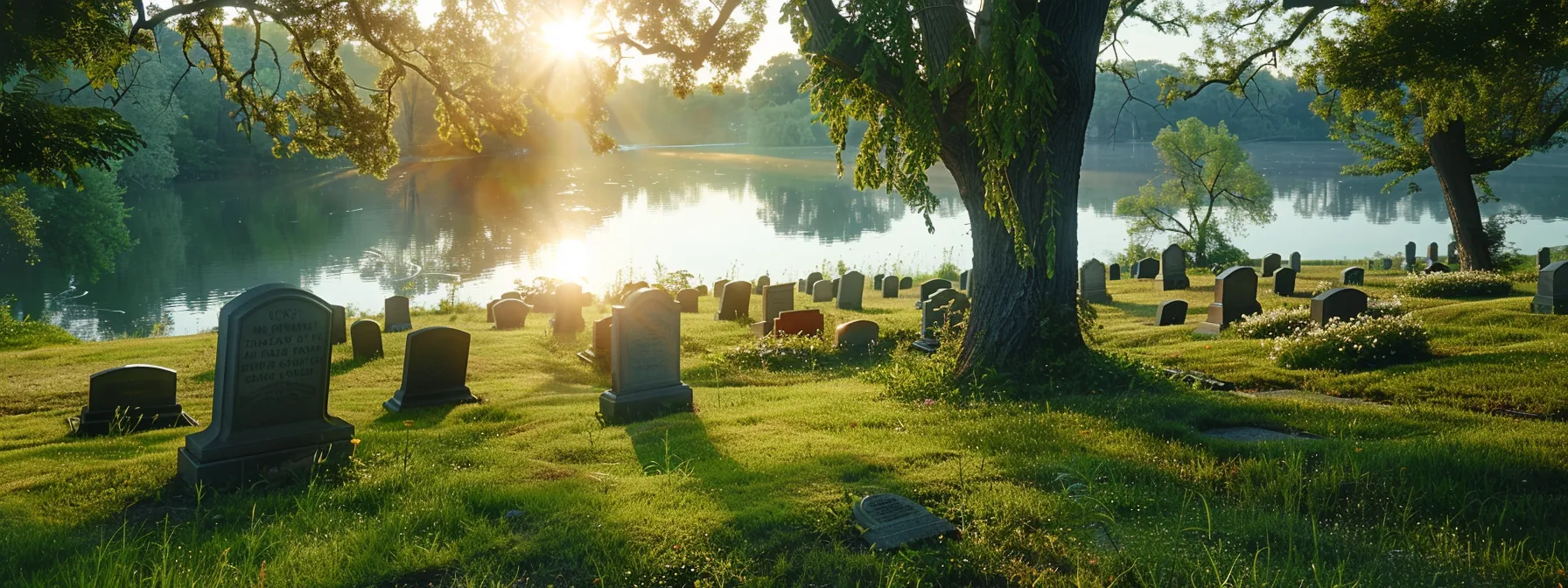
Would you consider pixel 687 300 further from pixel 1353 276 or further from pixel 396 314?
pixel 1353 276

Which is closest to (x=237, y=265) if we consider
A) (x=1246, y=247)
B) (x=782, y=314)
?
(x=782, y=314)

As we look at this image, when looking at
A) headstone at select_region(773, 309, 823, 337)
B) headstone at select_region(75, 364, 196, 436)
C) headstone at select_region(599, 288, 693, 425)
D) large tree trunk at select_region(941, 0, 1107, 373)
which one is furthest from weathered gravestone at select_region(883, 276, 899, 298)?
headstone at select_region(75, 364, 196, 436)

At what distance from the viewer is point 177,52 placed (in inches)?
2333

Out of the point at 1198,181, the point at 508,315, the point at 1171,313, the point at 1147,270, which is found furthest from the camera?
the point at 1198,181

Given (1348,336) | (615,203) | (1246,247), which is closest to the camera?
(1348,336)

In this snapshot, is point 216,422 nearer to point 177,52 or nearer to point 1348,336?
point 1348,336

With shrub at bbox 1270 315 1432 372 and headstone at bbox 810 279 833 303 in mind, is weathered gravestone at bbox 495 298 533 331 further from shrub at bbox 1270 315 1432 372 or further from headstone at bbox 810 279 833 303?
shrub at bbox 1270 315 1432 372

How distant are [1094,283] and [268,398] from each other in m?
16.6

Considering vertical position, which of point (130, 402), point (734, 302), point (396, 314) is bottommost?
point (130, 402)

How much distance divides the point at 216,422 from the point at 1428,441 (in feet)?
26.7

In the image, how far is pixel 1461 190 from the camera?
19641mm

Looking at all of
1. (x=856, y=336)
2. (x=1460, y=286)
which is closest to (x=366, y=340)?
(x=856, y=336)

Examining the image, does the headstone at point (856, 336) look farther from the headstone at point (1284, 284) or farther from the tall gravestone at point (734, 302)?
the headstone at point (1284, 284)

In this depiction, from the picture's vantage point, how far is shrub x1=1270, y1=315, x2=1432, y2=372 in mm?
9281
